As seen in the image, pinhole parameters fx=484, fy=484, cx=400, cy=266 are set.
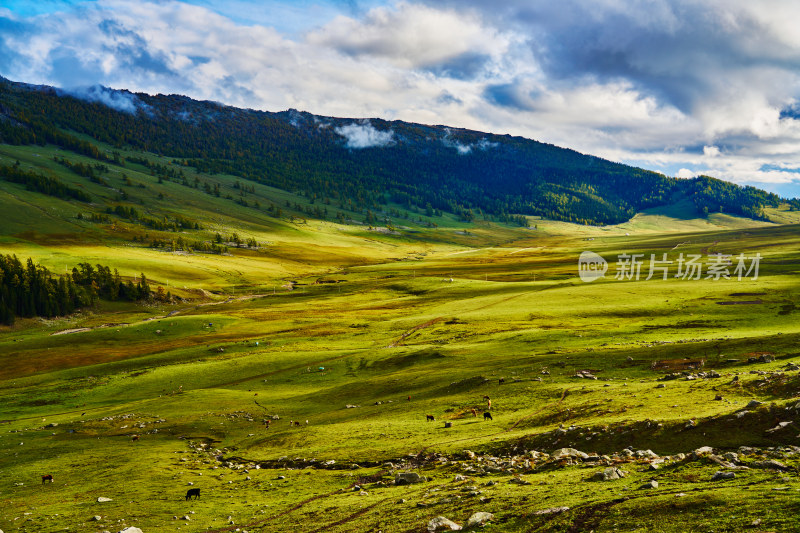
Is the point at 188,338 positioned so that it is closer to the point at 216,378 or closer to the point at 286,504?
the point at 216,378

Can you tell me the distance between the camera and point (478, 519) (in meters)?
19.7

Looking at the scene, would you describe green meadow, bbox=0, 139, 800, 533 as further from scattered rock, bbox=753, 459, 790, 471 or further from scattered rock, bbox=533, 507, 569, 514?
scattered rock, bbox=753, 459, 790, 471

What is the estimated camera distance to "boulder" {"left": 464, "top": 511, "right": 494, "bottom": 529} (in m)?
19.6

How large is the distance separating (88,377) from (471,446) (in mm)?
78323

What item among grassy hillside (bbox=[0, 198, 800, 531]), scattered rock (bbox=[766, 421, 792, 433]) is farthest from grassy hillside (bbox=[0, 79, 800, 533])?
grassy hillside (bbox=[0, 198, 800, 531])

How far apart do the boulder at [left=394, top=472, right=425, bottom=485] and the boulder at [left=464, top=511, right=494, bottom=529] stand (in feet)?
28.8

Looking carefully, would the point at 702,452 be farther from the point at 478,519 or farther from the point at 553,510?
the point at 478,519

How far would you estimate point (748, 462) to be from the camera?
21.7 meters

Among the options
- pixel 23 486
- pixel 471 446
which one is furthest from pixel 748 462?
pixel 23 486

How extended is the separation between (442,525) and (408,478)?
9.27 metres

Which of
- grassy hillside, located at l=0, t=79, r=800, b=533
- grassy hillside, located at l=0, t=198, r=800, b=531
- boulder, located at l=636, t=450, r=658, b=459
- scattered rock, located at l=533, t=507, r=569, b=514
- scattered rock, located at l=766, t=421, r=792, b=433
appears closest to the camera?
scattered rock, located at l=533, t=507, r=569, b=514

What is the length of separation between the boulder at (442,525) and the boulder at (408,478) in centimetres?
836

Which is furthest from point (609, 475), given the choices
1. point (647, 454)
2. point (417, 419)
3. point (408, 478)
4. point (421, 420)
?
point (417, 419)

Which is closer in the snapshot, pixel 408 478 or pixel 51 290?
pixel 408 478
